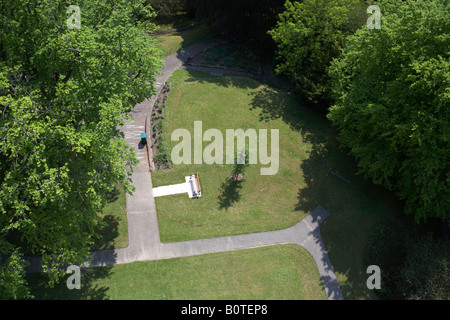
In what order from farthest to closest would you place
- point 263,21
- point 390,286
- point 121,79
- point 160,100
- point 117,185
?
point 263,21, point 160,100, point 117,185, point 390,286, point 121,79

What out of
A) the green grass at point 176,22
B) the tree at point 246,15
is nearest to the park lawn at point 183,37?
the green grass at point 176,22

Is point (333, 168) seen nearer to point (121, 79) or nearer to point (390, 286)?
point (390, 286)

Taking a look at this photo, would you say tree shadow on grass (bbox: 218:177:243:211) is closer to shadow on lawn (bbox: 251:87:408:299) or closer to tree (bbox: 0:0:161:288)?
shadow on lawn (bbox: 251:87:408:299)

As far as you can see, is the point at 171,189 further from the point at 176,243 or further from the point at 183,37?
the point at 183,37

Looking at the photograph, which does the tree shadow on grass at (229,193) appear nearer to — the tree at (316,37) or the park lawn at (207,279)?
the park lawn at (207,279)

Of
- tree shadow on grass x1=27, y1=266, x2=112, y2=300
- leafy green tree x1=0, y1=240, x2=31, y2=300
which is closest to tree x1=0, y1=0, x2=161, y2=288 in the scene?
leafy green tree x1=0, y1=240, x2=31, y2=300

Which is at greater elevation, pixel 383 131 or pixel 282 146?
pixel 383 131
